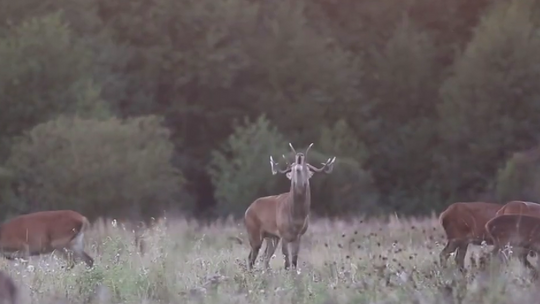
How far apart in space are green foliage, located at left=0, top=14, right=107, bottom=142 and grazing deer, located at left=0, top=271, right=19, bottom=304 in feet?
90.3

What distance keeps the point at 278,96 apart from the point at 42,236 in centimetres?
2731

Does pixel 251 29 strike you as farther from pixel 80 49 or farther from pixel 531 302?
pixel 531 302

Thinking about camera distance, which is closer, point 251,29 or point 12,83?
point 12,83

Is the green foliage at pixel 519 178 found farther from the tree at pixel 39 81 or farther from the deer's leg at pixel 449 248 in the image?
the deer's leg at pixel 449 248

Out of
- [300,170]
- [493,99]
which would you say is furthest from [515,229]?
[493,99]

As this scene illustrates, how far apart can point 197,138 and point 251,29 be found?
503 centimetres

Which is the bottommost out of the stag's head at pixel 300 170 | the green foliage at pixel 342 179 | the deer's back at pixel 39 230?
the green foliage at pixel 342 179

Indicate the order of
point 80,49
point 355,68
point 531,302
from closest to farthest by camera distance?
point 531,302
point 80,49
point 355,68

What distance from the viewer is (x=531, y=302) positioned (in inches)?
318

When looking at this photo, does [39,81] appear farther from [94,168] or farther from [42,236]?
[42,236]

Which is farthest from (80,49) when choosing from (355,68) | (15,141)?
(355,68)

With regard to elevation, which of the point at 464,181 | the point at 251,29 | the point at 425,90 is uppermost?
the point at 251,29

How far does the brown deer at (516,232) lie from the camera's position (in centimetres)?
1035

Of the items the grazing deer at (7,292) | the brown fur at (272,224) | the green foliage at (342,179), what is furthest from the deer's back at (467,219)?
the green foliage at (342,179)
